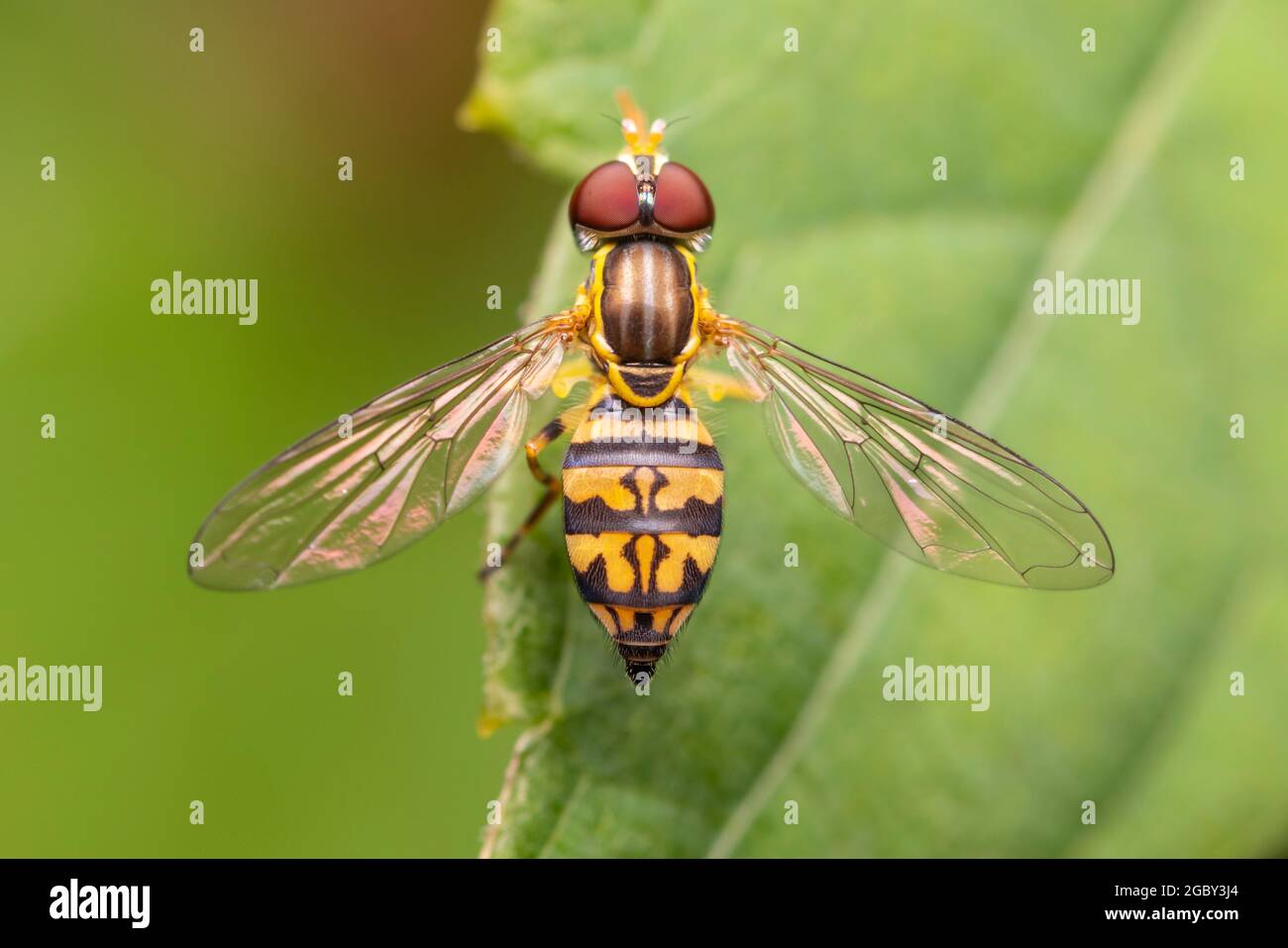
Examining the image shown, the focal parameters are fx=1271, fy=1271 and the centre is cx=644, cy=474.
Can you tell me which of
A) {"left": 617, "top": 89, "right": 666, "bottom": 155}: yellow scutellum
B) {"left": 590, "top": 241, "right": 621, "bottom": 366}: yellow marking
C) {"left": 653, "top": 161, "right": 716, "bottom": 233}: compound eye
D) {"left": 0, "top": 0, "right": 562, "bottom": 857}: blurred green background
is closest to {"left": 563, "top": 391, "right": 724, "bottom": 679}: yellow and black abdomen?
{"left": 590, "top": 241, "right": 621, "bottom": 366}: yellow marking

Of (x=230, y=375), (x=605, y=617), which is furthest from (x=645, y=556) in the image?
(x=230, y=375)

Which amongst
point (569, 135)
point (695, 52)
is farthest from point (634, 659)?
point (695, 52)

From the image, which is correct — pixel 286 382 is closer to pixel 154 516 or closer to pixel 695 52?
pixel 154 516

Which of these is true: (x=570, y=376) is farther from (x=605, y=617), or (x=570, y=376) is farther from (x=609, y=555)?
(x=605, y=617)

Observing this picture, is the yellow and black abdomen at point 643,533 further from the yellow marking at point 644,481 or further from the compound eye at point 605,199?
the compound eye at point 605,199
